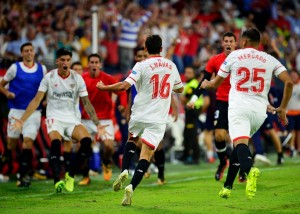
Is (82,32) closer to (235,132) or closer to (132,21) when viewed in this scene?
(132,21)

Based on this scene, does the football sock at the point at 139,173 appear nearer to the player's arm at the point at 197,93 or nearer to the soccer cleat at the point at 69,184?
the player's arm at the point at 197,93

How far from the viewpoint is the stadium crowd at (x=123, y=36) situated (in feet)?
68.9

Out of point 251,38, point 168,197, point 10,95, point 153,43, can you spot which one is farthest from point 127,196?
point 10,95

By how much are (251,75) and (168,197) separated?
260 centimetres

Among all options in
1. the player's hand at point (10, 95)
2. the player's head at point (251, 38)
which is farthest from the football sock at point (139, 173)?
the player's hand at point (10, 95)

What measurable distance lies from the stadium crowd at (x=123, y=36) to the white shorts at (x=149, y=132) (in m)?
4.93

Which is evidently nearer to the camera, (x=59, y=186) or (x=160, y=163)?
(x=59, y=186)

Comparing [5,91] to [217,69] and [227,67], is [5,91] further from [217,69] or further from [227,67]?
[227,67]

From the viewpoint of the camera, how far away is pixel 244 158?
38.4 feet

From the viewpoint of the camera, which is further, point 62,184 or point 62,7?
point 62,7

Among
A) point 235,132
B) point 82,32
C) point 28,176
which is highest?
point 82,32

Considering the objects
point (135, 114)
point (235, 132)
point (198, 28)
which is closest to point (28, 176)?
point (135, 114)

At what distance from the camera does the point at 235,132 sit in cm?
1186

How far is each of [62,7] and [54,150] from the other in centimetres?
1073
